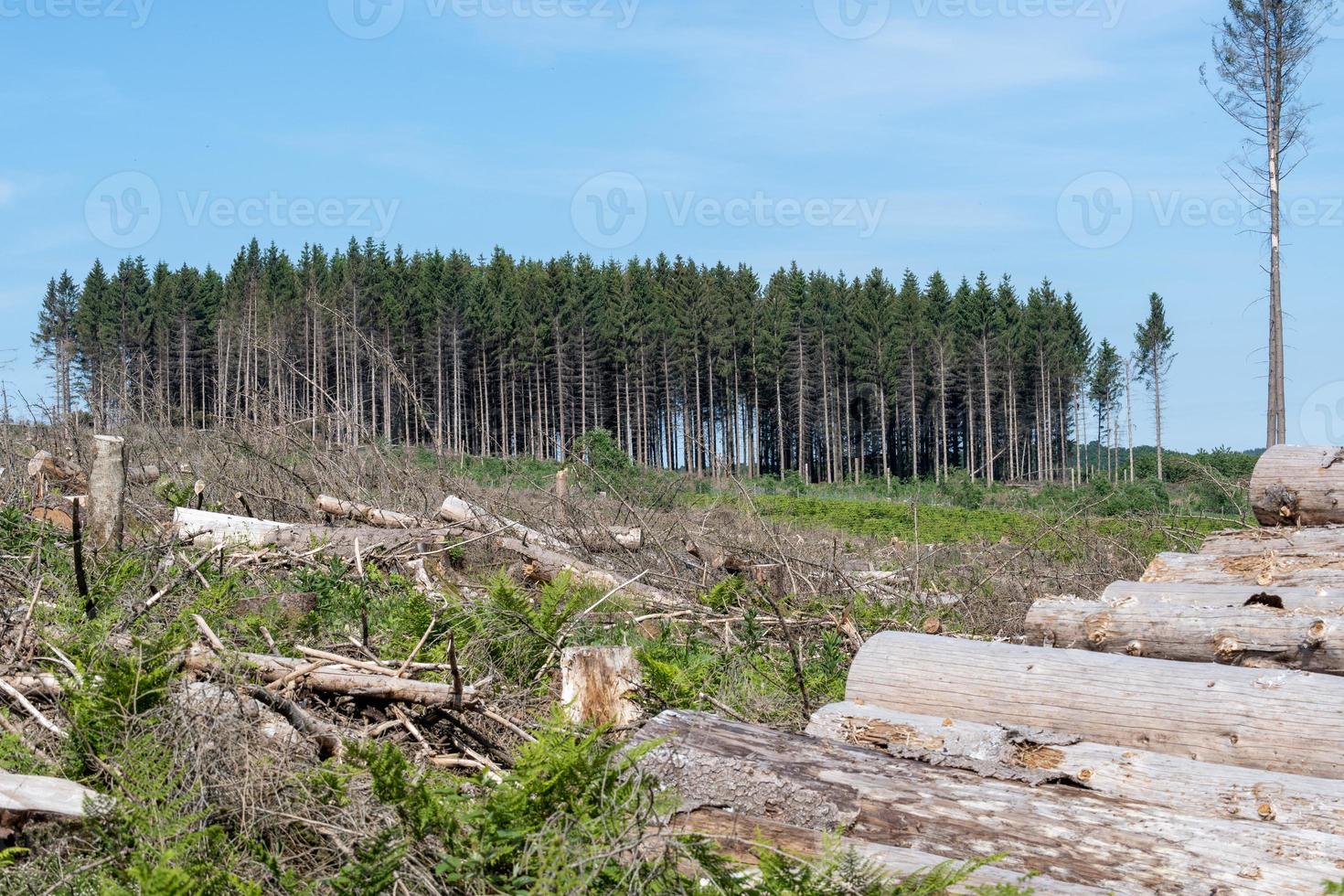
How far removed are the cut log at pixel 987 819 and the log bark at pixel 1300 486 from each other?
6041 mm

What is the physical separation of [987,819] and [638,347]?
7299 centimetres

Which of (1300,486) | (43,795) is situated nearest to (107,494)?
(43,795)

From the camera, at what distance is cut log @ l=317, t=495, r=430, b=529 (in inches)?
447

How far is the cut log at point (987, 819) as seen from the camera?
3.54 m

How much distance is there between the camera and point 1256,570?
7598 millimetres

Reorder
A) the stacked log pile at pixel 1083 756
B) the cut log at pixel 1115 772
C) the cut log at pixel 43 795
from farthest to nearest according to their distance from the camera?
1. the cut log at pixel 43 795
2. the cut log at pixel 1115 772
3. the stacked log pile at pixel 1083 756

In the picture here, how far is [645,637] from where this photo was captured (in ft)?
26.5

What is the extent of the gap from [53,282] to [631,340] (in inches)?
1704

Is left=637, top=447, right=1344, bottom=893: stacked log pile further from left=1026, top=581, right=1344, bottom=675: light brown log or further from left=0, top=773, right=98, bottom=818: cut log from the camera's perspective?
left=0, top=773, right=98, bottom=818: cut log

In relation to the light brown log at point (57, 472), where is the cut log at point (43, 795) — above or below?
below

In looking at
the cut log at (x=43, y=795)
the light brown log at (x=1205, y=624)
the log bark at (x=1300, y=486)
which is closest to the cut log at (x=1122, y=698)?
the light brown log at (x=1205, y=624)

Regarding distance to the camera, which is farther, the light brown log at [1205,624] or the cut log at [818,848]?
Answer: the light brown log at [1205,624]

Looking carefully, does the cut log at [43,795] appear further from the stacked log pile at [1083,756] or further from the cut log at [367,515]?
the cut log at [367,515]

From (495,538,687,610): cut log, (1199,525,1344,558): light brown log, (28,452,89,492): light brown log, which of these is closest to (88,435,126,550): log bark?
(495,538,687,610): cut log
